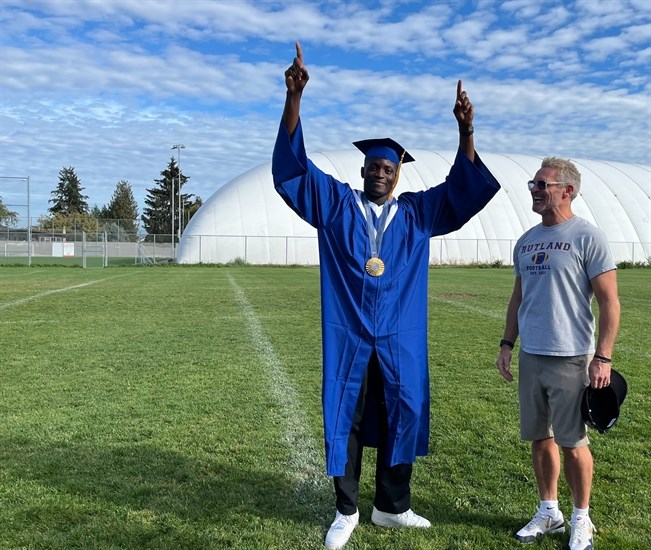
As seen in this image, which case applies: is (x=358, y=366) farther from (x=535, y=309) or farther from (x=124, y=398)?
(x=124, y=398)

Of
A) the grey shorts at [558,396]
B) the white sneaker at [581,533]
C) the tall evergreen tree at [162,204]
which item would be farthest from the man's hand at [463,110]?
the tall evergreen tree at [162,204]

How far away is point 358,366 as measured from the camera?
3035 mm

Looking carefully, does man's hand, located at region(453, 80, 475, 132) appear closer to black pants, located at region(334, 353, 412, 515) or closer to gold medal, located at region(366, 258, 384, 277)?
gold medal, located at region(366, 258, 384, 277)

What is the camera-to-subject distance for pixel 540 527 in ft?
10.1

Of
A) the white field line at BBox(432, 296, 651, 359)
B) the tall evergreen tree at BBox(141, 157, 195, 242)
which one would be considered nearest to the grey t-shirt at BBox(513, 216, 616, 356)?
the white field line at BBox(432, 296, 651, 359)

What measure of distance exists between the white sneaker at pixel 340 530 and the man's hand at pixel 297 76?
206cm

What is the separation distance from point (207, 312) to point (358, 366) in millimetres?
9510

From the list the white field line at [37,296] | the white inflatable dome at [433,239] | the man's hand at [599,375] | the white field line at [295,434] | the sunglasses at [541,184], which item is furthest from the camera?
the white inflatable dome at [433,239]

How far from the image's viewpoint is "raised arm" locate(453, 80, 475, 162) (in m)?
3.02

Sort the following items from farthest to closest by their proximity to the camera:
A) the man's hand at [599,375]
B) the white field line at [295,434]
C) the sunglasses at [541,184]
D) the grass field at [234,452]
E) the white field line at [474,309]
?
1. the white field line at [474,309]
2. the white field line at [295,434]
3. the grass field at [234,452]
4. the sunglasses at [541,184]
5. the man's hand at [599,375]

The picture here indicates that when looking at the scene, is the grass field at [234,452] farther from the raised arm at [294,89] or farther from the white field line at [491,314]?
the raised arm at [294,89]

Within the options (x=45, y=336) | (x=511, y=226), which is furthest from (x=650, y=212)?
(x=45, y=336)

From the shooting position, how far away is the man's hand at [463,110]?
302 cm

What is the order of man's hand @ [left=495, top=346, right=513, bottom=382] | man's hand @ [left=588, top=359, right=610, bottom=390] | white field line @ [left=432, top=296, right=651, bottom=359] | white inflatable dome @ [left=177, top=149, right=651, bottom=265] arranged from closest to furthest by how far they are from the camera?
man's hand @ [left=588, top=359, right=610, bottom=390] → man's hand @ [left=495, top=346, right=513, bottom=382] → white field line @ [left=432, top=296, right=651, bottom=359] → white inflatable dome @ [left=177, top=149, right=651, bottom=265]
